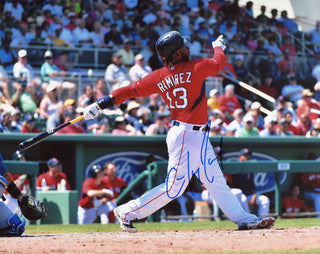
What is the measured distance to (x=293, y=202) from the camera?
41.3 ft

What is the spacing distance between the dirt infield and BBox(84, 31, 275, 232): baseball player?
A: 0.39 m

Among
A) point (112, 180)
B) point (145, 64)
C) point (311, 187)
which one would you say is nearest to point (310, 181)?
point (311, 187)

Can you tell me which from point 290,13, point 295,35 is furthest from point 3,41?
point 290,13

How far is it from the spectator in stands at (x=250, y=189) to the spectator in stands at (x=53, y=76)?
355 cm

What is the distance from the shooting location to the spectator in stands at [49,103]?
1234cm

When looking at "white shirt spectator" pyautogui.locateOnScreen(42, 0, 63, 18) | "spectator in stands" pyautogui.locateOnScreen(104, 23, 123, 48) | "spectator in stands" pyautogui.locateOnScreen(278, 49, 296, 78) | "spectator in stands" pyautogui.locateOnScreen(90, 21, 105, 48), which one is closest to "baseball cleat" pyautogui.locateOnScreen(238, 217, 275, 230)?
"spectator in stands" pyautogui.locateOnScreen(104, 23, 123, 48)

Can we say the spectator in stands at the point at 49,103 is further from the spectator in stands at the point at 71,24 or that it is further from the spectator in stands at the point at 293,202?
the spectator in stands at the point at 293,202

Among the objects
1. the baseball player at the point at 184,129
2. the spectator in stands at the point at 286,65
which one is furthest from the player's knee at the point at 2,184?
the spectator in stands at the point at 286,65

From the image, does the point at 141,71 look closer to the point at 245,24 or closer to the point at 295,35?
the point at 245,24

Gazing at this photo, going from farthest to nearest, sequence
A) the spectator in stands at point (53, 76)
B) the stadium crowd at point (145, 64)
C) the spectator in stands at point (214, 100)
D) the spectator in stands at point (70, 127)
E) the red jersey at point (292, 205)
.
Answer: the spectator in stands at point (214, 100)
the spectator in stands at point (53, 76)
the stadium crowd at point (145, 64)
the red jersey at point (292, 205)
the spectator in stands at point (70, 127)

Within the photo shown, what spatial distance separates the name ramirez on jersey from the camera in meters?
7.00

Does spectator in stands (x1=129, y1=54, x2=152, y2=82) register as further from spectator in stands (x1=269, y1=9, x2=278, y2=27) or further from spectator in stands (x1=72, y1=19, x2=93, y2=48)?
spectator in stands (x1=269, y1=9, x2=278, y2=27)

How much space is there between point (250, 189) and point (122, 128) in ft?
8.41

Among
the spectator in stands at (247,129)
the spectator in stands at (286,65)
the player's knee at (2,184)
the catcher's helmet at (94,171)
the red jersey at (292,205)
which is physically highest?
the spectator in stands at (286,65)
